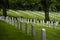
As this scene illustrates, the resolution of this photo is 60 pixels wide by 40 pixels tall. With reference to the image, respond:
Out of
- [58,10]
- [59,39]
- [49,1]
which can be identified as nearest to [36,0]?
[49,1]

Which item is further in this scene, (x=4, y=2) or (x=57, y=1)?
(x=4, y=2)

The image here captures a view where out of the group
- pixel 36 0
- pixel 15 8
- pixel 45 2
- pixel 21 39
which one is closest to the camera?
pixel 21 39

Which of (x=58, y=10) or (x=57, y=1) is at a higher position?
(x=57, y=1)

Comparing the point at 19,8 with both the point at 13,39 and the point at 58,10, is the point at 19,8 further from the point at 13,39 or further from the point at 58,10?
the point at 13,39

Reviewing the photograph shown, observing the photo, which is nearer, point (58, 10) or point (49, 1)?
point (49, 1)

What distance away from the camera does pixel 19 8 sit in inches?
2404

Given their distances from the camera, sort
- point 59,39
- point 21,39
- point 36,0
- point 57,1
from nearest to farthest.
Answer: point 21,39, point 59,39, point 57,1, point 36,0

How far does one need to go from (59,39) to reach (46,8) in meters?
17.1

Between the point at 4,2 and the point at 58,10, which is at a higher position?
the point at 4,2

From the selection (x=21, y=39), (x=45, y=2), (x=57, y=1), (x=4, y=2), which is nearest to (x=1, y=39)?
(x=21, y=39)

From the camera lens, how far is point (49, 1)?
102 ft

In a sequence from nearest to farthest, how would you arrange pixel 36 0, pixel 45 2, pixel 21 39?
pixel 21 39 → pixel 45 2 → pixel 36 0

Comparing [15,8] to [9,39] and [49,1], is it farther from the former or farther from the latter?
[9,39]

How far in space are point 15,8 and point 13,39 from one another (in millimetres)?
45343
